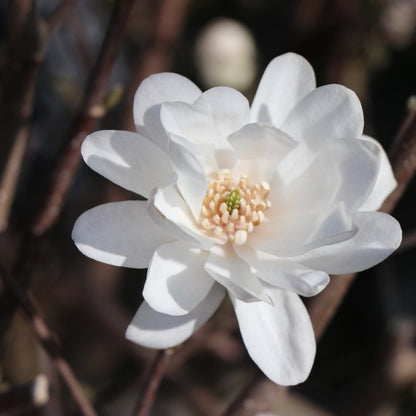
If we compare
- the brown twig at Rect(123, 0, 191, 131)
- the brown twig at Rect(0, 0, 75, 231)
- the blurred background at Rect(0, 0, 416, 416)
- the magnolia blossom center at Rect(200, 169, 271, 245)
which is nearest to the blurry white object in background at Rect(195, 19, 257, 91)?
the blurred background at Rect(0, 0, 416, 416)

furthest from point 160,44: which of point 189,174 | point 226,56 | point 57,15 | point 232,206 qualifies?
point 189,174

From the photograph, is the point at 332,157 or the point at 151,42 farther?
the point at 151,42

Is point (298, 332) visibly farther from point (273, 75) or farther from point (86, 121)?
point (86, 121)

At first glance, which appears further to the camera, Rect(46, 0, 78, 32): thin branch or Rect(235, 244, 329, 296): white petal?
Rect(46, 0, 78, 32): thin branch

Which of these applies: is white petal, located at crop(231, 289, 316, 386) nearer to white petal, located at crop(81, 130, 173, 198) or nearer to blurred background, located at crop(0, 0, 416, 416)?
white petal, located at crop(81, 130, 173, 198)

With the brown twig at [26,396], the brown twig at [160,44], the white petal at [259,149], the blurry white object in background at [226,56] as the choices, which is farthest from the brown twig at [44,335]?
the blurry white object in background at [226,56]

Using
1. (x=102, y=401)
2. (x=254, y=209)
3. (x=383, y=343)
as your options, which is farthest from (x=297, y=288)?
(x=383, y=343)

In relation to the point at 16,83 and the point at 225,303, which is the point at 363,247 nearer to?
the point at 16,83
